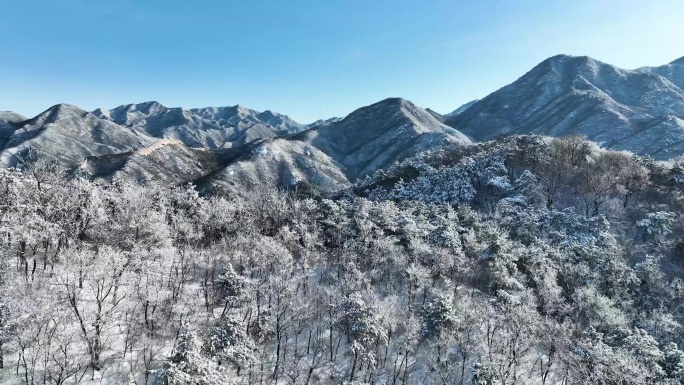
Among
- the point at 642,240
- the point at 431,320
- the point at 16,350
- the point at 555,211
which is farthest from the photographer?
the point at 555,211

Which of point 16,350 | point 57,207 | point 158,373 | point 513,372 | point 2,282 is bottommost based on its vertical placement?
point 513,372

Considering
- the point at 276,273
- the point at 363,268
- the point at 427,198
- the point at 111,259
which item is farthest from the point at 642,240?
the point at 111,259

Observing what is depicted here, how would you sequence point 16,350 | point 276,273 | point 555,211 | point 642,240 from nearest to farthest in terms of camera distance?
point 16,350
point 276,273
point 642,240
point 555,211

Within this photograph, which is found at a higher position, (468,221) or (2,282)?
(2,282)

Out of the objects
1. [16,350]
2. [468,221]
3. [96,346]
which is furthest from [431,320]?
[16,350]

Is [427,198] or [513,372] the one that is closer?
[513,372]

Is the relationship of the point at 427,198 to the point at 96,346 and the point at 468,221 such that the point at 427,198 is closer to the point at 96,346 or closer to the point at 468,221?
the point at 468,221

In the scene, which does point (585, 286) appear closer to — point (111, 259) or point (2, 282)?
point (111, 259)
